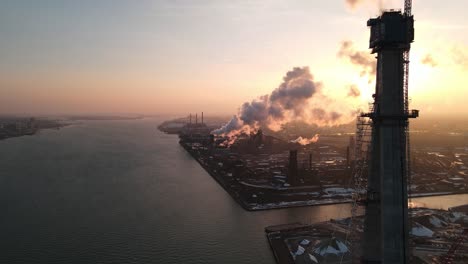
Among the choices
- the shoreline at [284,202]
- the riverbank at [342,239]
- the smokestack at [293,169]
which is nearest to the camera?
the riverbank at [342,239]

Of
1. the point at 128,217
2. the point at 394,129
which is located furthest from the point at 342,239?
the point at 128,217

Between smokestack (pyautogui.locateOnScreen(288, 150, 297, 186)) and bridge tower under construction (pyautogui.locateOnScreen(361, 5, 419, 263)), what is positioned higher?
bridge tower under construction (pyautogui.locateOnScreen(361, 5, 419, 263))

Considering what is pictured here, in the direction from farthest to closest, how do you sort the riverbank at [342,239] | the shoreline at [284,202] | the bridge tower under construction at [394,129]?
the shoreline at [284,202] < the riverbank at [342,239] < the bridge tower under construction at [394,129]

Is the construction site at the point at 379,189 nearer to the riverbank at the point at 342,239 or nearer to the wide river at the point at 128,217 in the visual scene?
the riverbank at the point at 342,239

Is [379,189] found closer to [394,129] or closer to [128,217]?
[394,129]

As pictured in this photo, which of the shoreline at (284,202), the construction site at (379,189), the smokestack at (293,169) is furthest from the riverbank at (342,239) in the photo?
the smokestack at (293,169)

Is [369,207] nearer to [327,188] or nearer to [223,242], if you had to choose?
[223,242]

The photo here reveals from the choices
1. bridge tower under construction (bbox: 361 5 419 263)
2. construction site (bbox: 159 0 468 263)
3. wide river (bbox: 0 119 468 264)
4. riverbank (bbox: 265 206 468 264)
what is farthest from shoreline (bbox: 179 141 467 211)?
bridge tower under construction (bbox: 361 5 419 263)

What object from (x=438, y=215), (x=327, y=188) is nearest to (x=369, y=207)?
(x=438, y=215)

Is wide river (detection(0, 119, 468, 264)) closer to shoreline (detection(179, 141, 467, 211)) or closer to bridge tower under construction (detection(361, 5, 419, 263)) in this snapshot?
shoreline (detection(179, 141, 467, 211))
